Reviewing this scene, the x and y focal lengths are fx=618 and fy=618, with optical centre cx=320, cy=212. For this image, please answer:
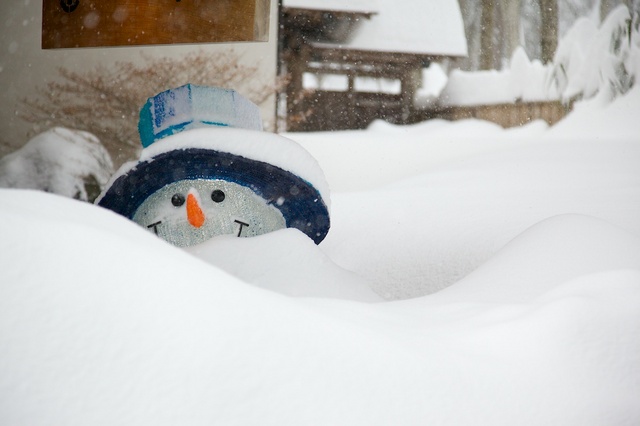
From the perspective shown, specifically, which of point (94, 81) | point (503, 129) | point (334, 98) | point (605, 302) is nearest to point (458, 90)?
point (503, 129)

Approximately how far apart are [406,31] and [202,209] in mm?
4912

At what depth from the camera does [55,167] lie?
15.0ft

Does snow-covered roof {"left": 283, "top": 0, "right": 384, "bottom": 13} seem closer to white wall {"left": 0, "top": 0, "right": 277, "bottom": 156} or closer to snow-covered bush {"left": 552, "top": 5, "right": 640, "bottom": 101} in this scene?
white wall {"left": 0, "top": 0, "right": 277, "bottom": 156}

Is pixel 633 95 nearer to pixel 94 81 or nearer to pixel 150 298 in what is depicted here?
pixel 94 81

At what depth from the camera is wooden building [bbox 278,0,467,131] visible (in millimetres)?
5668

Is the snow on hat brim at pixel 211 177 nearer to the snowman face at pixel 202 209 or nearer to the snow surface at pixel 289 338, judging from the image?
the snowman face at pixel 202 209

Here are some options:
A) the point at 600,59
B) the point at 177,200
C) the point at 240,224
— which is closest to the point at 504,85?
the point at 600,59

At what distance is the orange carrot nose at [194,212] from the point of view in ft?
6.60

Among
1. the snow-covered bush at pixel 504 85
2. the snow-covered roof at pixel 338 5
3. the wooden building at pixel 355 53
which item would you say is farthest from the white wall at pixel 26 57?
the snow-covered bush at pixel 504 85

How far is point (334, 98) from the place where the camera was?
20.0ft

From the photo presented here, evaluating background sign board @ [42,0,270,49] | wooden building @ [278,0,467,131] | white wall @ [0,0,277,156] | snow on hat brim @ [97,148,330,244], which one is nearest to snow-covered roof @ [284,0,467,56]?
wooden building @ [278,0,467,131]

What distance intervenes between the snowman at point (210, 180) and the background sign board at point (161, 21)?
238 millimetres

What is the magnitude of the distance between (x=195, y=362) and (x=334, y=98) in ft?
18.2

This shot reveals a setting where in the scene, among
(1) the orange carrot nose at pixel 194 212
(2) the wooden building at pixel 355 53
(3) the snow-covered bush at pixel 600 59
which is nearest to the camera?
(1) the orange carrot nose at pixel 194 212
